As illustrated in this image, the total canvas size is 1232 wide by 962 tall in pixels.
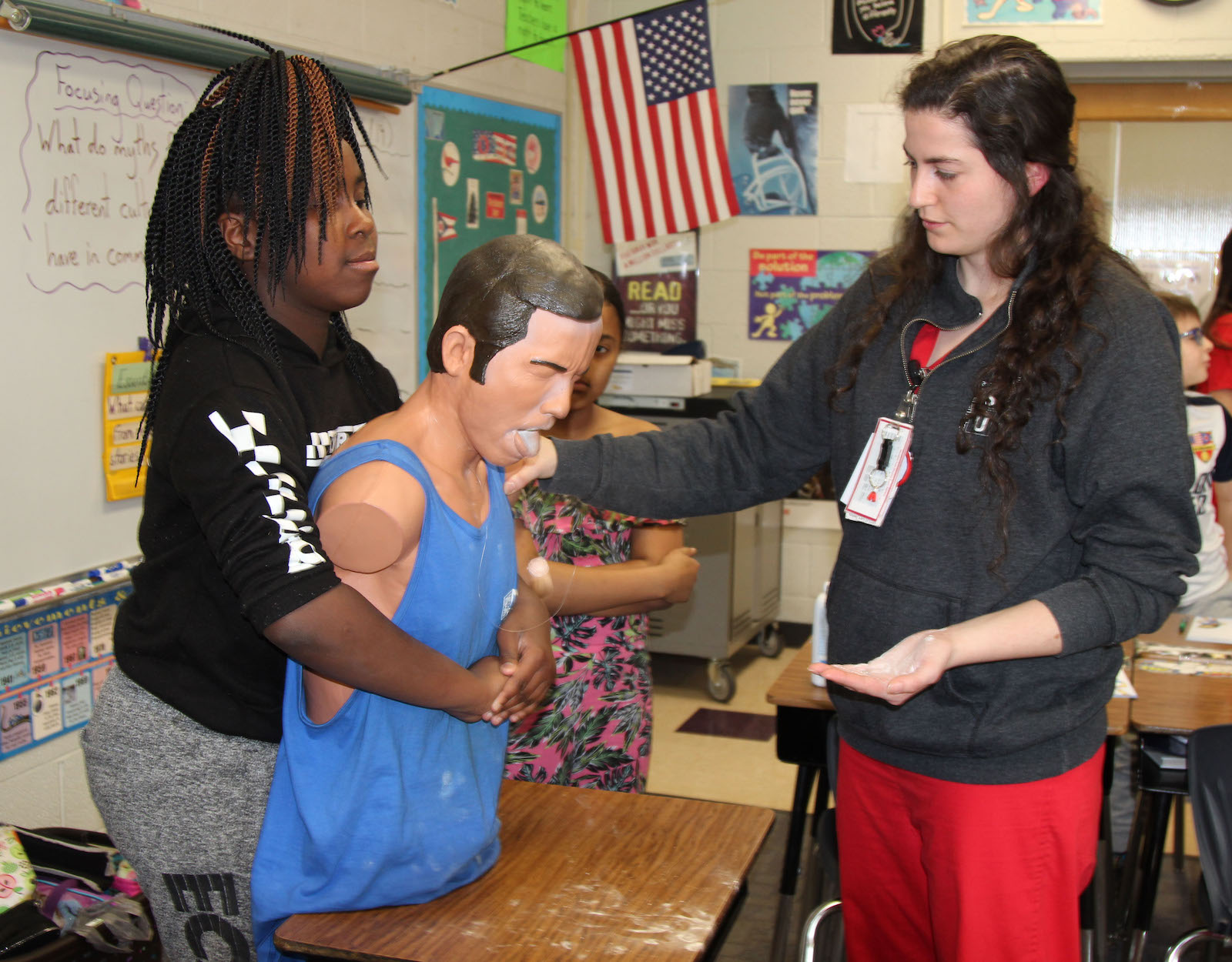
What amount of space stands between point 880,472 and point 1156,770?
1209 millimetres

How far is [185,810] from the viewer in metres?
1.24

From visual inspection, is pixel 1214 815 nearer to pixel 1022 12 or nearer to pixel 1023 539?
pixel 1023 539

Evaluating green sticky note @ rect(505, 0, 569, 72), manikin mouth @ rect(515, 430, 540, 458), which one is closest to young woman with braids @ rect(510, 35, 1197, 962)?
manikin mouth @ rect(515, 430, 540, 458)

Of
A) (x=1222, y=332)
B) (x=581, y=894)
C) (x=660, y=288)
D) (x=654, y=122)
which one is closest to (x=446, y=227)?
(x=654, y=122)

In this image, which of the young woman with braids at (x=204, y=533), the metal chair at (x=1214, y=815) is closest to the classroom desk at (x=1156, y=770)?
the metal chair at (x=1214, y=815)

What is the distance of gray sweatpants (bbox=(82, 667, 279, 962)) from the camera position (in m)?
1.24

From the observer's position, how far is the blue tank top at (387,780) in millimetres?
1180

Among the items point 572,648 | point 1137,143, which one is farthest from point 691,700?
point 1137,143

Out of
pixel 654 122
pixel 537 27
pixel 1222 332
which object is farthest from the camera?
pixel 537 27

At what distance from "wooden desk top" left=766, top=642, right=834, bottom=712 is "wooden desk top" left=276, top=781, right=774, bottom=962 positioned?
787 millimetres

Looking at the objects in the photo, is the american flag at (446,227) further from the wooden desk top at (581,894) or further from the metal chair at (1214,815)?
the metal chair at (1214,815)

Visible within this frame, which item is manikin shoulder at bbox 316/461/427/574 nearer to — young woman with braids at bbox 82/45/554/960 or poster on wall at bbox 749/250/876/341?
young woman with braids at bbox 82/45/554/960

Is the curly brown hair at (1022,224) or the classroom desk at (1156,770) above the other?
the curly brown hair at (1022,224)

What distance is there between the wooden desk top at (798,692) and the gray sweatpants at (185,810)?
1.17m
